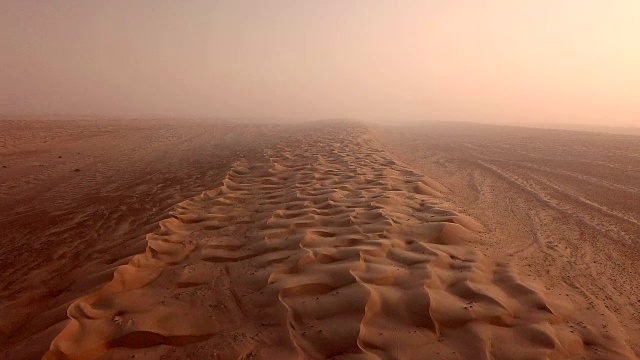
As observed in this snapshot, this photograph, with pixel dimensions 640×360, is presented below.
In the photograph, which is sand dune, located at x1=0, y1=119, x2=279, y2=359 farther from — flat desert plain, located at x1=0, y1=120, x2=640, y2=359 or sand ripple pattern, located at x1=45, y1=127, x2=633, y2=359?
sand ripple pattern, located at x1=45, y1=127, x2=633, y2=359

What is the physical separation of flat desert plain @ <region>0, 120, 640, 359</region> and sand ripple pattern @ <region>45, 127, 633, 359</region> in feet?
0.04

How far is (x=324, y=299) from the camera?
9.08ft

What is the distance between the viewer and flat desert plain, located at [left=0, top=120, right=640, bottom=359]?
2.34 meters

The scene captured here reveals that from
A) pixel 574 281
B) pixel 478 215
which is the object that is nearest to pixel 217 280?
pixel 574 281

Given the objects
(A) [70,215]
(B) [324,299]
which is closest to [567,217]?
(B) [324,299]

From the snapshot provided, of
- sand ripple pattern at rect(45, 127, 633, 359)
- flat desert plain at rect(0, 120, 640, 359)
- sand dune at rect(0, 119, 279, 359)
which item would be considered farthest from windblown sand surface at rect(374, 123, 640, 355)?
sand dune at rect(0, 119, 279, 359)

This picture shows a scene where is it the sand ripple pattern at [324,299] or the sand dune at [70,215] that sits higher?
the sand ripple pattern at [324,299]

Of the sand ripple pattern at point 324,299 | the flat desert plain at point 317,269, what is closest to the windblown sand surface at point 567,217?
the flat desert plain at point 317,269

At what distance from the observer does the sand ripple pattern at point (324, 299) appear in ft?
7.45

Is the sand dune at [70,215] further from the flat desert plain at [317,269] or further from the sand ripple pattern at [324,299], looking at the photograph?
the sand ripple pattern at [324,299]

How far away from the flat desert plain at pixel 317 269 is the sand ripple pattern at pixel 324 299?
1 centimetres

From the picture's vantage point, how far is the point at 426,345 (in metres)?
2.26

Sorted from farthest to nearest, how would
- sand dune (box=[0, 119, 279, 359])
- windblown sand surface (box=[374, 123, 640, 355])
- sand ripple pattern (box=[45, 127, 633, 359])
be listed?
windblown sand surface (box=[374, 123, 640, 355]) < sand dune (box=[0, 119, 279, 359]) < sand ripple pattern (box=[45, 127, 633, 359])

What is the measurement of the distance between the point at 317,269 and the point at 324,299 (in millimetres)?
485
